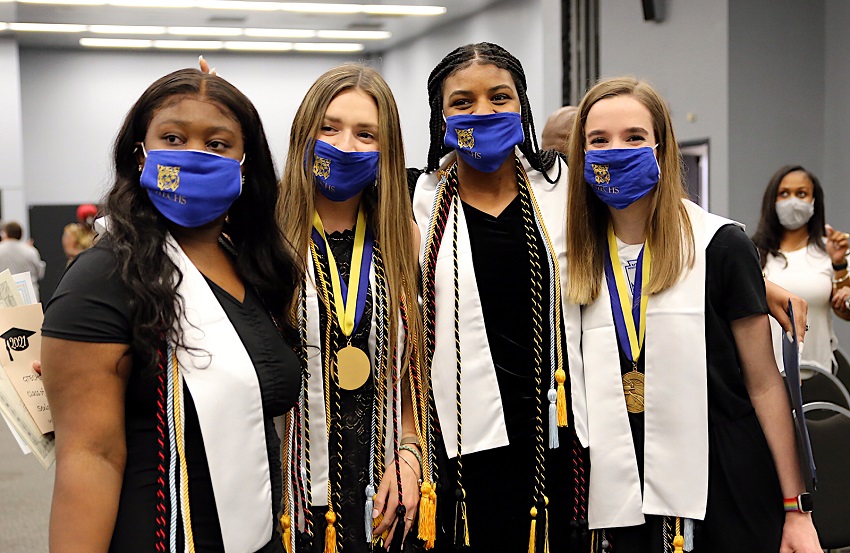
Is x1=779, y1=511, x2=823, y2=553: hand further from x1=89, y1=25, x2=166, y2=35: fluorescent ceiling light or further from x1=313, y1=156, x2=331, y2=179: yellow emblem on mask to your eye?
x1=89, y1=25, x2=166, y2=35: fluorescent ceiling light

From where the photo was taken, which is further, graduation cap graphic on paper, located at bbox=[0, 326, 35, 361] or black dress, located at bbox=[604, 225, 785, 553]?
black dress, located at bbox=[604, 225, 785, 553]

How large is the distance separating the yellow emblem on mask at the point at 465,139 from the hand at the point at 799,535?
1.26 metres

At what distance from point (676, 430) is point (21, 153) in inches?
659

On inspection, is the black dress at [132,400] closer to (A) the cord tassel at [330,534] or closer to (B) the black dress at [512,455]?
(A) the cord tassel at [330,534]

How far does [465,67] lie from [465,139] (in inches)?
8.6

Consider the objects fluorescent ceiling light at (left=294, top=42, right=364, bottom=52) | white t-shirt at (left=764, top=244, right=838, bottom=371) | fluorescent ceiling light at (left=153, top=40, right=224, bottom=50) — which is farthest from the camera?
fluorescent ceiling light at (left=294, top=42, right=364, bottom=52)

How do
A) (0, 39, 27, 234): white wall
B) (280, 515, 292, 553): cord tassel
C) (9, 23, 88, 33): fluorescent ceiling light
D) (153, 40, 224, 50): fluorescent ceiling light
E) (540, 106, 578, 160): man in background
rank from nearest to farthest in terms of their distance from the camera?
1. (280, 515, 292, 553): cord tassel
2. (540, 106, 578, 160): man in background
3. (9, 23, 88, 33): fluorescent ceiling light
4. (0, 39, 27, 234): white wall
5. (153, 40, 224, 50): fluorescent ceiling light

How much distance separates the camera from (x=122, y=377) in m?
1.61

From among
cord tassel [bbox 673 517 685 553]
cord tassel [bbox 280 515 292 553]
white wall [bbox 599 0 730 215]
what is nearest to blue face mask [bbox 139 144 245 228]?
cord tassel [bbox 280 515 292 553]

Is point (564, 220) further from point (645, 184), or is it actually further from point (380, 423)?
point (380, 423)

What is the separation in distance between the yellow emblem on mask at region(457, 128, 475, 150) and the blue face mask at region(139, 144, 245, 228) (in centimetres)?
83

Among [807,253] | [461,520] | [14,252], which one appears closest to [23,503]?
[461,520]

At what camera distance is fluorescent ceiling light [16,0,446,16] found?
13906 millimetres

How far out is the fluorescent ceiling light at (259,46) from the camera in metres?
17.6
